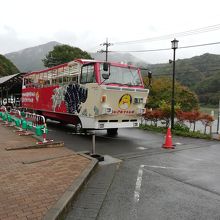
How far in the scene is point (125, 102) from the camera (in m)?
11.6

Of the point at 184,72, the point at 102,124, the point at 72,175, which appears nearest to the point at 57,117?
the point at 102,124

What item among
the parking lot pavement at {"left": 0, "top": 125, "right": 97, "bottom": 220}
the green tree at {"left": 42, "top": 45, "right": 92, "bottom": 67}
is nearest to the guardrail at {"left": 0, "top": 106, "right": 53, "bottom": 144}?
the parking lot pavement at {"left": 0, "top": 125, "right": 97, "bottom": 220}

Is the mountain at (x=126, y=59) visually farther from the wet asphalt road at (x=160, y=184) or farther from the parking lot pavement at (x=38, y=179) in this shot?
the parking lot pavement at (x=38, y=179)

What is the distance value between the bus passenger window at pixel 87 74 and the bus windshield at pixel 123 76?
415mm

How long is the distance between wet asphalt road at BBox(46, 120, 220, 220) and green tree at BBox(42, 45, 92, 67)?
46.5m

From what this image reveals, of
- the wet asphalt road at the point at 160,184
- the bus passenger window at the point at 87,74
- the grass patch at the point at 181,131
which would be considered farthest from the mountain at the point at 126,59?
the wet asphalt road at the point at 160,184

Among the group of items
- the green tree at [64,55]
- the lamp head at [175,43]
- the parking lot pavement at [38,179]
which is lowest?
the parking lot pavement at [38,179]

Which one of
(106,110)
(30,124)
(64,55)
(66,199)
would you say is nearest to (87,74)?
(106,110)

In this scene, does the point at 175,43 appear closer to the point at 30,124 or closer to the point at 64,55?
the point at 30,124

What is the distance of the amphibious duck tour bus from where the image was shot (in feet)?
36.0

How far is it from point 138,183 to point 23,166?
275cm

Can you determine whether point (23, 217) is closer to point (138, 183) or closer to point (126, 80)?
point (138, 183)

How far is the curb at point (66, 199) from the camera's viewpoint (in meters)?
3.95

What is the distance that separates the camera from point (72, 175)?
594 cm
